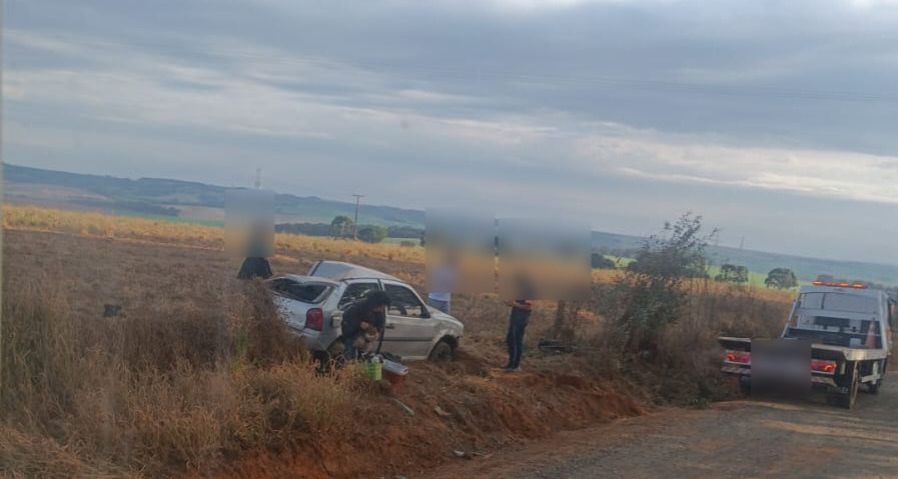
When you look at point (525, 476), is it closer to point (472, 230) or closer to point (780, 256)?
point (472, 230)

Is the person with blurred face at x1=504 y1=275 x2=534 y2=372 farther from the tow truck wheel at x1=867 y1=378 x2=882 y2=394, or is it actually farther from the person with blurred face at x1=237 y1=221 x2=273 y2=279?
the tow truck wheel at x1=867 y1=378 x2=882 y2=394

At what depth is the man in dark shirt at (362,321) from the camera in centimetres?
1127

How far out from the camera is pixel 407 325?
13273mm

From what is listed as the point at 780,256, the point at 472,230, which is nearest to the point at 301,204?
the point at 472,230

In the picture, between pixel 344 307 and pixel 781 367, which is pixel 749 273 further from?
pixel 344 307

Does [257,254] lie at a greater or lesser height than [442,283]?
greater

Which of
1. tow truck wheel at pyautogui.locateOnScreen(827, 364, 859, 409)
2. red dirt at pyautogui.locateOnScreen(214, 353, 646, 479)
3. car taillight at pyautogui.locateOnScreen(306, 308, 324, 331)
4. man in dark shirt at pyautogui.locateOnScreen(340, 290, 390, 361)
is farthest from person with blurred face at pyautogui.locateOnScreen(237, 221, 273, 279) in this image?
tow truck wheel at pyautogui.locateOnScreen(827, 364, 859, 409)

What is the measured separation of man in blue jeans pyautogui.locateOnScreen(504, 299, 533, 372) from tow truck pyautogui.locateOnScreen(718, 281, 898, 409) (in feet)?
12.4

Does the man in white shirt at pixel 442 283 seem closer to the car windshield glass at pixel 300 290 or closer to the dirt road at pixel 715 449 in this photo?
the car windshield glass at pixel 300 290

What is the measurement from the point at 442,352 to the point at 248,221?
15.6 ft

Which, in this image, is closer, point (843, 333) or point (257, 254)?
point (257, 254)

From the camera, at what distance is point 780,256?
3300cm

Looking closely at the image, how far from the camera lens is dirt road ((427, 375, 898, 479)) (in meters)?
9.38

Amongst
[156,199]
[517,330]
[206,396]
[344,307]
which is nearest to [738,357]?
[517,330]
